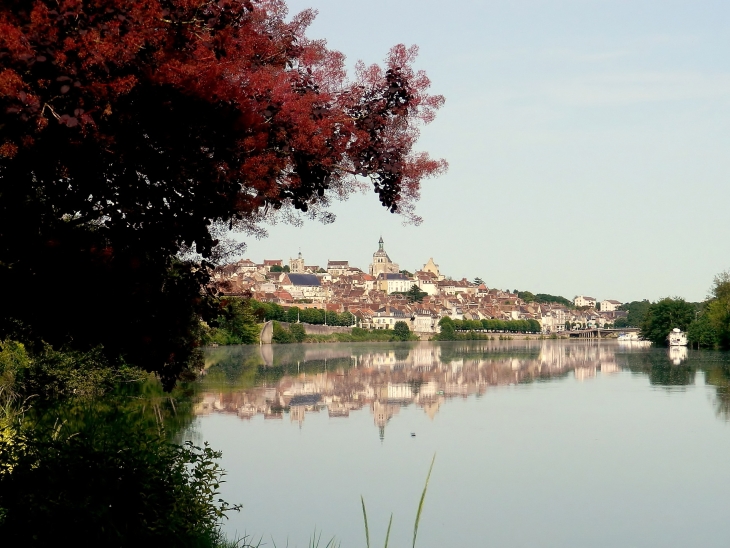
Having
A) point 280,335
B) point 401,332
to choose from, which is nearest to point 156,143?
point 280,335

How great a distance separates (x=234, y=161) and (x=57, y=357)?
14462 millimetres

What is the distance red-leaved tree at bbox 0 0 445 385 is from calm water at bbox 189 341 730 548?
1885mm

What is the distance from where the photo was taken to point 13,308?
17.6 ft

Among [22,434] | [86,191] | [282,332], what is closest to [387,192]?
[86,191]

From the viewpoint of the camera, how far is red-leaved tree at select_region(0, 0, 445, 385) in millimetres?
4398

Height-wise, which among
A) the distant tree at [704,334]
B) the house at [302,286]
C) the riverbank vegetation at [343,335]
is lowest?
the riverbank vegetation at [343,335]

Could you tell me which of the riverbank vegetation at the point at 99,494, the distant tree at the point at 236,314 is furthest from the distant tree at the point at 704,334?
the riverbank vegetation at the point at 99,494

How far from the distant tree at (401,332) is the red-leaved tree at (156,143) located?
4576 inches

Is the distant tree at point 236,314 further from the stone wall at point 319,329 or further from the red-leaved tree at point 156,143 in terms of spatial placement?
the stone wall at point 319,329

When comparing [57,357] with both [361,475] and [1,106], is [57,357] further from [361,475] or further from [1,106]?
[1,106]

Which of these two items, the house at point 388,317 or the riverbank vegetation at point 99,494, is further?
the house at point 388,317

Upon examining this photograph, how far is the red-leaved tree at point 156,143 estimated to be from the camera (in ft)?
14.4

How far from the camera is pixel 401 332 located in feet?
413

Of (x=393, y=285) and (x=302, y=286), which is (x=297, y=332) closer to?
(x=302, y=286)
